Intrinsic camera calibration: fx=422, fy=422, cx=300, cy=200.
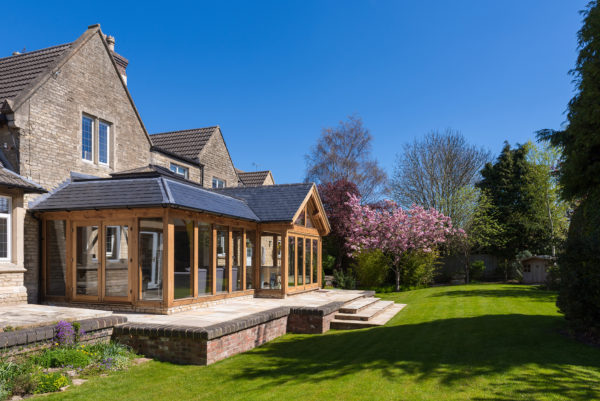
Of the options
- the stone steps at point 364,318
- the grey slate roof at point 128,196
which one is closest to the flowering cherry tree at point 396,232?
the stone steps at point 364,318

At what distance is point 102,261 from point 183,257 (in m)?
2.14

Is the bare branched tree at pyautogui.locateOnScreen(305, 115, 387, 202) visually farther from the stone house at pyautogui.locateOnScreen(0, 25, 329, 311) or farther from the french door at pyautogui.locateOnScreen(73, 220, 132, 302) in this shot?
the french door at pyautogui.locateOnScreen(73, 220, 132, 302)

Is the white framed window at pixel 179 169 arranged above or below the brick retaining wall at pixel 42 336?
above

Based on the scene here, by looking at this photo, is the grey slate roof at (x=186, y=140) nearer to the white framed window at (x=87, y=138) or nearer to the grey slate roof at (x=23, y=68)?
the white framed window at (x=87, y=138)

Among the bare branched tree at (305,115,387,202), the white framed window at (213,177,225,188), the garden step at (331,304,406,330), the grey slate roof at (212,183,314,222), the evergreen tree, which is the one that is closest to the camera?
the evergreen tree

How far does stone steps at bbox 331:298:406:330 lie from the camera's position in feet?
40.7

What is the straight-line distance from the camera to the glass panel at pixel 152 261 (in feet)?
35.5

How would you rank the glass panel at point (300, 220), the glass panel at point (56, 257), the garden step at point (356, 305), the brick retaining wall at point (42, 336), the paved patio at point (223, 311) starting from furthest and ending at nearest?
the glass panel at point (300, 220)
the garden step at point (356, 305)
the glass panel at point (56, 257)
the paved patio at point (223, 311)
the brick retaining wall at point (42, 336)

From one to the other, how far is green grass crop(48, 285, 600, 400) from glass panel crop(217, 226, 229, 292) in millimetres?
3386

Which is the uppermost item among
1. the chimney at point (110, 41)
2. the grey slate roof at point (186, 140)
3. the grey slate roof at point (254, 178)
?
the chimney at point (110, 41)

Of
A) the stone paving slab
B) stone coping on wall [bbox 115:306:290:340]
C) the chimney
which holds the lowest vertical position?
stone coping on wall [bbox 115:306:290:340]

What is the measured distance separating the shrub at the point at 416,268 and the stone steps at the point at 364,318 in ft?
33.7

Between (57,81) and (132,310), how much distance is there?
7601 millimetres

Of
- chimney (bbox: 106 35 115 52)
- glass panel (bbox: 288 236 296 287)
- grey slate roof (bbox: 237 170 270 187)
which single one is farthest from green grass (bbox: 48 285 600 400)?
grey slate roof (bbox: 237 170 270 187)
